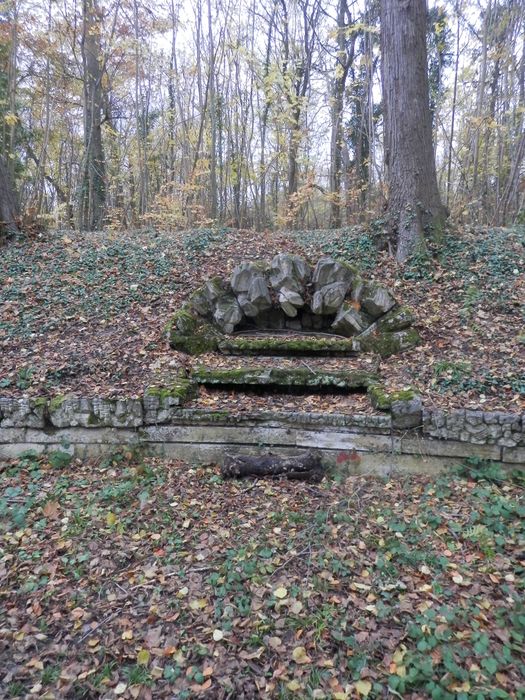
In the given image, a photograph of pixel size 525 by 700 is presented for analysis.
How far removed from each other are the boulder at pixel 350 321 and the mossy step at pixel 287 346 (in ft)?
0.80

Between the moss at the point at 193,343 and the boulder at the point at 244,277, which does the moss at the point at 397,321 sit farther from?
the moss at the point at 193,343

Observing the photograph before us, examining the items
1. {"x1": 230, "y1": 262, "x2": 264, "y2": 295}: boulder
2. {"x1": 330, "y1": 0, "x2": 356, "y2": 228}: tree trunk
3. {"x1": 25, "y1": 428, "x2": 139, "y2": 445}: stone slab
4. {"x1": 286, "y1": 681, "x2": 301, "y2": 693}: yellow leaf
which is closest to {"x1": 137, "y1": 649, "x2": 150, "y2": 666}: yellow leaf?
{"x1": 286, "y1": 681, "x2": 301, "y2": 693}: yellow leaf

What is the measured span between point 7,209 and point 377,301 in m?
7.12

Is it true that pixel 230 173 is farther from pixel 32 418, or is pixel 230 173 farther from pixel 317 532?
pixel 317 532

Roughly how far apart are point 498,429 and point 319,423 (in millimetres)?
1543

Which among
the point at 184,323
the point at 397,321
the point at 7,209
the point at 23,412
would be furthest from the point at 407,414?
the point at 7,209

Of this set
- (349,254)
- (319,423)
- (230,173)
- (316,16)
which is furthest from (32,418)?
(316,16)

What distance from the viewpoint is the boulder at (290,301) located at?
5.76m

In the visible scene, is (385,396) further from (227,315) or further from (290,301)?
(227,315)

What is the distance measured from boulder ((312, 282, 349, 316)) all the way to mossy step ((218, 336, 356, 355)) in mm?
537

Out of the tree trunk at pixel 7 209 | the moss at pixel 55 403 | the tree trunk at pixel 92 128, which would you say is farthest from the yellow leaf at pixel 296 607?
the tree trunk at pixel 92 128

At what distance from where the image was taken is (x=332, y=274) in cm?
582

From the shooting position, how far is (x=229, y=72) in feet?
45.1

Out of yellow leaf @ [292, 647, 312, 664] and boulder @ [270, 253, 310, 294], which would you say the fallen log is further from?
boulder @ [270, 253, 310, 294]
